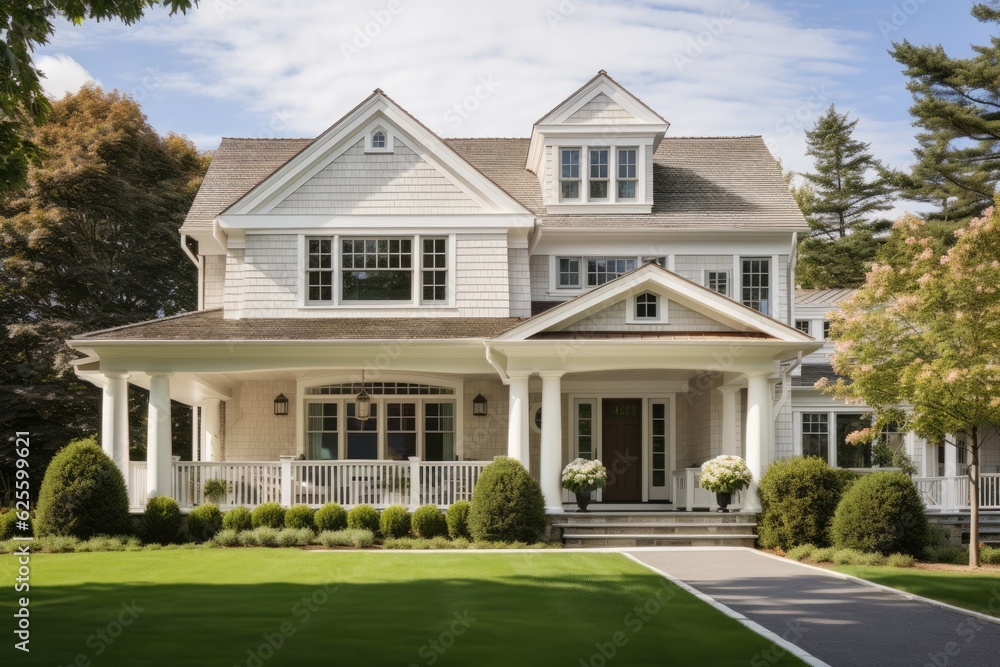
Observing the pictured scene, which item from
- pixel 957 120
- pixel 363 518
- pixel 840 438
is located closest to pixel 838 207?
pixel 957 120

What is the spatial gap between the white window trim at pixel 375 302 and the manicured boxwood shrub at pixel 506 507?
15.6ft

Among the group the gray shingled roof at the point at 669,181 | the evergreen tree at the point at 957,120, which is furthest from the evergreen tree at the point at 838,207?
the gray shingled roof at the point at 669,181

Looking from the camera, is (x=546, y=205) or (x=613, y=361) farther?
(x=546, y=205)

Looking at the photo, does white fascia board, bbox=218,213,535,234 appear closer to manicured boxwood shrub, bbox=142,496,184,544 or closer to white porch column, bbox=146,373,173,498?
white porch column, bbox=146,373,173,498

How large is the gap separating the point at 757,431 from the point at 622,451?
4614 mm

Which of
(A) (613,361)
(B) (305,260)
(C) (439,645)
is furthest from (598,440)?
(C) (439,645)

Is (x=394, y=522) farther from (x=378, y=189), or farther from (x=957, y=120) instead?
(x=957, y=120)

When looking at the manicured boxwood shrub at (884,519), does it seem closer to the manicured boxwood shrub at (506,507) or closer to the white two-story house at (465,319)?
the white two-story house at (465,319)

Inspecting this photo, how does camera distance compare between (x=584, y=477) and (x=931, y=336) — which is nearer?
(x=931, y=336)

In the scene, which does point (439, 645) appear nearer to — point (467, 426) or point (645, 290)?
point (645, 290)

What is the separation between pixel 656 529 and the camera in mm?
19328

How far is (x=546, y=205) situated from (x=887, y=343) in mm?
8761

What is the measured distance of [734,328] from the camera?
65.1ft

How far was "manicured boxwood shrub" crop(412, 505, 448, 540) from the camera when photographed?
62.7 feet
